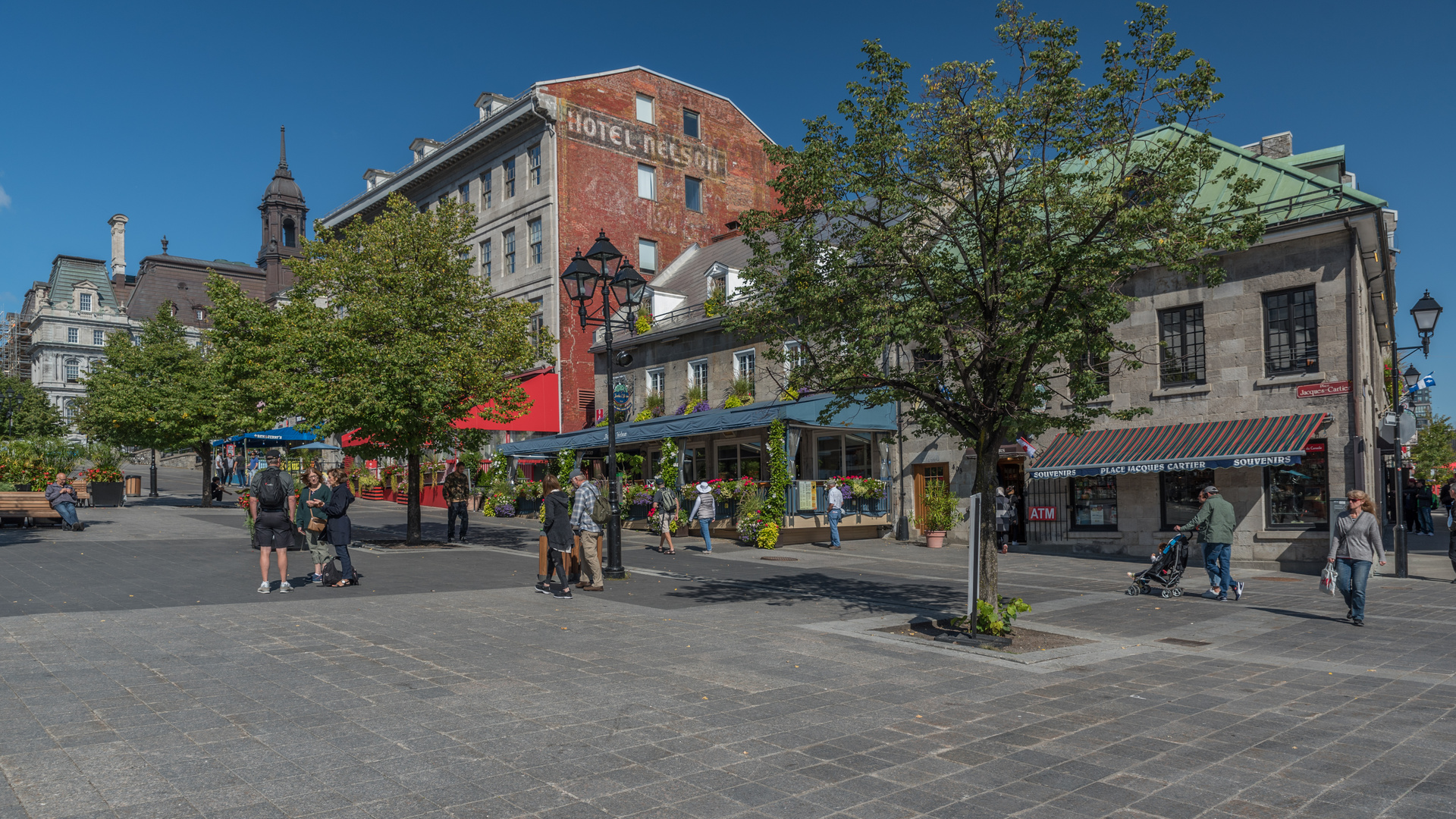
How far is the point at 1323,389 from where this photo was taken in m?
18.0

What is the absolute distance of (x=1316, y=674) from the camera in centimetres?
828

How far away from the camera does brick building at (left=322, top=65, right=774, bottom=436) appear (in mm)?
36719

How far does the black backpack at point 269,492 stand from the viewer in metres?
12.2

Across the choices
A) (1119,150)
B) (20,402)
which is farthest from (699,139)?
(20,402)

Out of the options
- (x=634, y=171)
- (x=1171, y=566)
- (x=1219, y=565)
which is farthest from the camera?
(x=634, y=171)

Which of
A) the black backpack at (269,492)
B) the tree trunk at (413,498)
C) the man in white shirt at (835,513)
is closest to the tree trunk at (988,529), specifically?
the black backpack at (269,492)

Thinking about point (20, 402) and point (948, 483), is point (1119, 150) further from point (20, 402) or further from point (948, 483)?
point (20, 402)

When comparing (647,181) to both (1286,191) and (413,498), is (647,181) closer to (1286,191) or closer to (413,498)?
(413,498)

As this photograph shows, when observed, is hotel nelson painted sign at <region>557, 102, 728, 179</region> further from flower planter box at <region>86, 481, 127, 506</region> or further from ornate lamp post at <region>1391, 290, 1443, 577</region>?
ornate lamp post at <region>1391, 290, 1443, 577</region>

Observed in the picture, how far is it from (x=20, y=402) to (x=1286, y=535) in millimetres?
70792

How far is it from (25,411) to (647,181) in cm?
4652

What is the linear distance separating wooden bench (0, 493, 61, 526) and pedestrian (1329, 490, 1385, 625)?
24.9 meters

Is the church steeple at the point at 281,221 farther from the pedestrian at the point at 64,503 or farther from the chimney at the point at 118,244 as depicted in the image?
the pedestrian at the point at 64,503

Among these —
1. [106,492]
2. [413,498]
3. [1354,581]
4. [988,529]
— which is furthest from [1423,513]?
[106,492]
